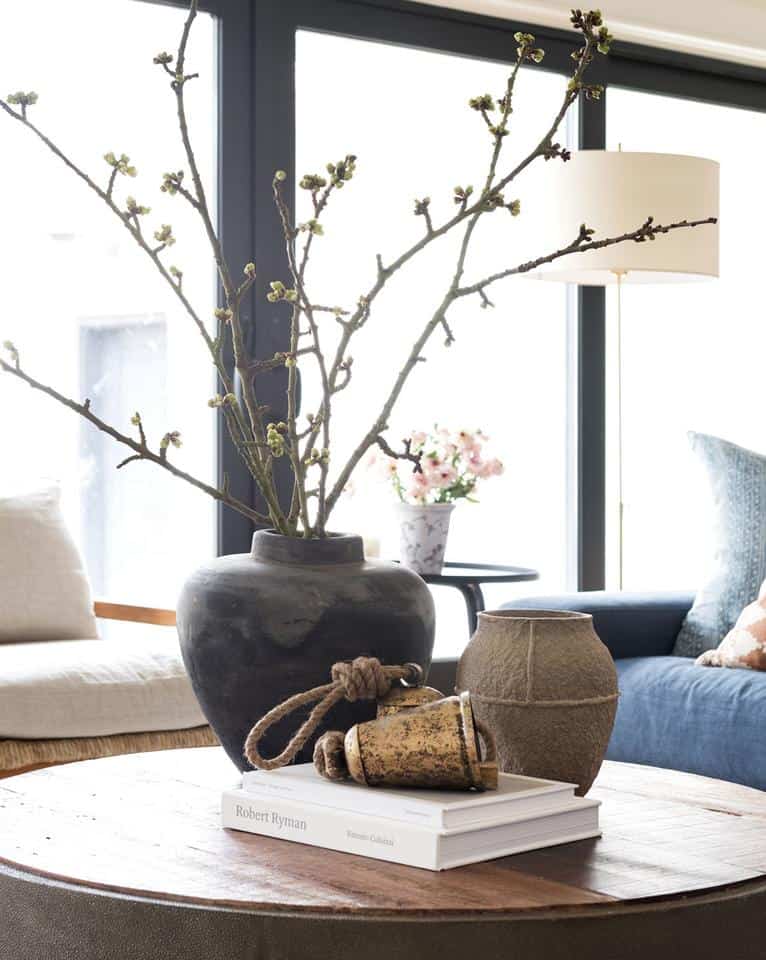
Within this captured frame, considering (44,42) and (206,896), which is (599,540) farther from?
(206,896)

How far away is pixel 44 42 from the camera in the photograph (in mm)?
3660

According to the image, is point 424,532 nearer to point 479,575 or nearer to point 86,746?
point 479,575

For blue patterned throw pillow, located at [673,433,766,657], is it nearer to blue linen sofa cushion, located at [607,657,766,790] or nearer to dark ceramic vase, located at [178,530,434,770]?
blue linen sofa cushion, located at [607,657,766,790]

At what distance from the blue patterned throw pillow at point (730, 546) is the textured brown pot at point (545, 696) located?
188 cm

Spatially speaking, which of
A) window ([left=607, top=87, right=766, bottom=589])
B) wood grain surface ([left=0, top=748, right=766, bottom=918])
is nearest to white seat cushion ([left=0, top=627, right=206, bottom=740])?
wood grain surface ([left=0, top=748, right=766, bottom=918])

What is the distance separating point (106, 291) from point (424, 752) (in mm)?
2726

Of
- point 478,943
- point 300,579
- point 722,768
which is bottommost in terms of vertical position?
point 722,768

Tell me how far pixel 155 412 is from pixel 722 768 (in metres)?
1.83

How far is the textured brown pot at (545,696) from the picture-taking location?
136 centimetres

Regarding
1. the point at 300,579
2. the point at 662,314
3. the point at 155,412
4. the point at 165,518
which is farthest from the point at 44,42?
the point at 300,579

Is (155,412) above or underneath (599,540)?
above

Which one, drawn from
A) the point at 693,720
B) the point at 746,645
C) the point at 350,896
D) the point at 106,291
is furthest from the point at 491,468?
the point at 350,896

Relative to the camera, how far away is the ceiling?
4305 mm

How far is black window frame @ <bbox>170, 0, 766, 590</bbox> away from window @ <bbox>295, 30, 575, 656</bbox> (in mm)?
59
